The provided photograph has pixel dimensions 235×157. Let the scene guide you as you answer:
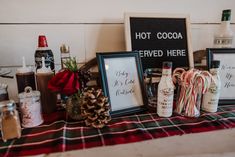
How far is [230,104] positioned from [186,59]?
0.25 meters

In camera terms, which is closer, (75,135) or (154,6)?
(75,135)

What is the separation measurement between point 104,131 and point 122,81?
0.20 m

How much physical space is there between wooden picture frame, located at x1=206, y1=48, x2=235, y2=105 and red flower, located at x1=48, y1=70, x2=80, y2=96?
1.81ft

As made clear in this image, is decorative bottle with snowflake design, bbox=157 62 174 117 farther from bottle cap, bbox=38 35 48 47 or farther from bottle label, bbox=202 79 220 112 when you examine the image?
bottle cap, bbox=38 35 48 47

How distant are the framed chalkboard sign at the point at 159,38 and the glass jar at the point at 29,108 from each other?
0.41 m

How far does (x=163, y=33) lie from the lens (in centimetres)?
81

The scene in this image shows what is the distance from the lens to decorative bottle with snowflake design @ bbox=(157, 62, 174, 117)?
2.01ft

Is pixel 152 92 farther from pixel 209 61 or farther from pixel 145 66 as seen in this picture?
pixel 209 61

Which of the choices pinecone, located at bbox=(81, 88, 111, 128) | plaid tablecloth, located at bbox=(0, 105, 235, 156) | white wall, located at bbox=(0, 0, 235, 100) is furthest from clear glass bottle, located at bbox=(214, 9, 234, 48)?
pinecone, located at bbox=(81, 88, 111, 128)

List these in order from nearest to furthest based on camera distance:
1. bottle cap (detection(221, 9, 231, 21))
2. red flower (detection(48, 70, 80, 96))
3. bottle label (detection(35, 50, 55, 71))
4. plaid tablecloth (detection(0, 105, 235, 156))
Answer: plaid tablecloth (detection(0, 105, 235, 156)) < red flower (detection(48, 70, 80, 96)) < bottle label (detection(35, 50, 55, 71)) < bottle cap (detection(221, 9, 231, 21))

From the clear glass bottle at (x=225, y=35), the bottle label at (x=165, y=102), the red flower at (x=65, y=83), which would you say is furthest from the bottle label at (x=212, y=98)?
the red flower at (x=65, y=83)

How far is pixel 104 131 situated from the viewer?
54cm

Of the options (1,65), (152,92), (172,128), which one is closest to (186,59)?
(152,92)

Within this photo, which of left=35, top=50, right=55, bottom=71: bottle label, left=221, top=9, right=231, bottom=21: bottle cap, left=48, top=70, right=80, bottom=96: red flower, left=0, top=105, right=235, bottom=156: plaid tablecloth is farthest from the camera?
left=221, top=9, right=231, bottom=21: bottle cap
